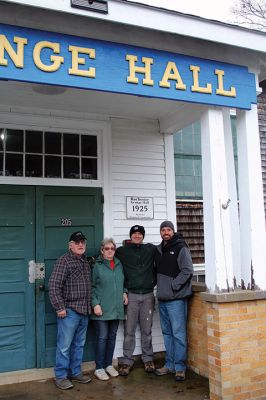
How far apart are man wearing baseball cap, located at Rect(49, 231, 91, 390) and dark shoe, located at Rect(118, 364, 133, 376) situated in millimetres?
388

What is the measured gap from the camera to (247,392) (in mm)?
3615

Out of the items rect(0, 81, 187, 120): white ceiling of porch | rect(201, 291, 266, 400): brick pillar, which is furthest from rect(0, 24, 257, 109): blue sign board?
rect(201, 291, 266, 400): brick pillar

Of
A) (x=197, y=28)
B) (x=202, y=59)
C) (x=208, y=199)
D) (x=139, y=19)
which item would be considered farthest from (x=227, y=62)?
(x=208, y=199)

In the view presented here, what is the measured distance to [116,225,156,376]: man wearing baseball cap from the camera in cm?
455

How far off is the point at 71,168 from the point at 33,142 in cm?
53

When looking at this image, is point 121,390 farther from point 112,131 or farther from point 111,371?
point 112,131

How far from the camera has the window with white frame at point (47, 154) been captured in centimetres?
456

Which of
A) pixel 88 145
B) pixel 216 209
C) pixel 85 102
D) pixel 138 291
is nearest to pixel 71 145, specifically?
pixel 88 145

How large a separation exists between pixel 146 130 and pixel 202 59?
Answer: 1479 millimetres

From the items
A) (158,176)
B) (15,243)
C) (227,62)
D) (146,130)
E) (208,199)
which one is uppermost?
(227,62)

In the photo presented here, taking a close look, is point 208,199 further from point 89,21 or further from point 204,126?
point 89,21

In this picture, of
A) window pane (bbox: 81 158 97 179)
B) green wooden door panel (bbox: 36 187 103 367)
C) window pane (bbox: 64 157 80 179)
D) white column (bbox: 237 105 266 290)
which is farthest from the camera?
window pane (bbox: 81 158 97 179)

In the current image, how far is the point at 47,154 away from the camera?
4742 millimetres

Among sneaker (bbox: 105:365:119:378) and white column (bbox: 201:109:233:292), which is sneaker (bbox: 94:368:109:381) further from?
white column (bbox: 201:109:233:292)
